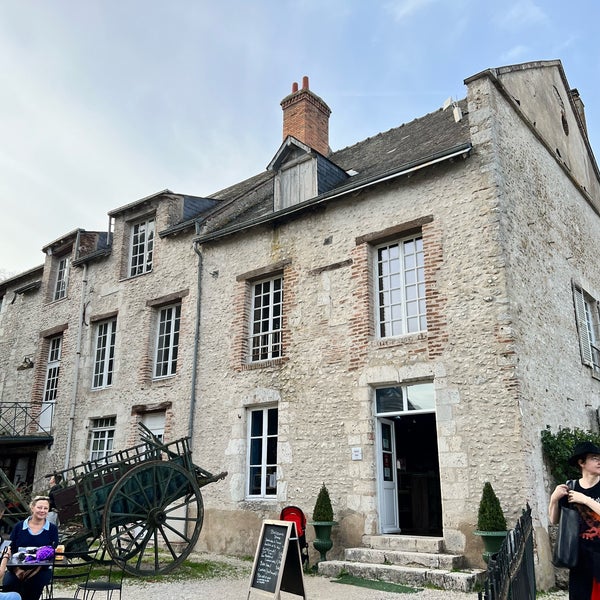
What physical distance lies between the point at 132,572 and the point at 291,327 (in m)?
4.40

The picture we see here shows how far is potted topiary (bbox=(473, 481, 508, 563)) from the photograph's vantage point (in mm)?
6551

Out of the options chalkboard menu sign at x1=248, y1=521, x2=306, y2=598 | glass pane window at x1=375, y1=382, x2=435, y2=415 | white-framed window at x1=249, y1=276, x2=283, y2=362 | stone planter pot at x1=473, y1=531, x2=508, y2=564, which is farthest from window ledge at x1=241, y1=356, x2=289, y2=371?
stone planter pot at x1=473, y1=531, x2=508, y2=564

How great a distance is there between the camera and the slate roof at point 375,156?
32.5ft

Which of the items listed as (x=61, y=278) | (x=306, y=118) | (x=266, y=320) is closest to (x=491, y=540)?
(x=266, y=320)

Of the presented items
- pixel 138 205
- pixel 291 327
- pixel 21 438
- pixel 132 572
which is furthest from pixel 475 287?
pixel 21 438

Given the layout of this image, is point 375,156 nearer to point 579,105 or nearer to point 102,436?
point 579,105

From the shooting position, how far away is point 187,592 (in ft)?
21.2

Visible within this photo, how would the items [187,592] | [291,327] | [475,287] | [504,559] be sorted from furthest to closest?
[291,327]
[475,287]
[187,592]
[504,559]

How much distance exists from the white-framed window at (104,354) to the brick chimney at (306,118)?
6283 mm

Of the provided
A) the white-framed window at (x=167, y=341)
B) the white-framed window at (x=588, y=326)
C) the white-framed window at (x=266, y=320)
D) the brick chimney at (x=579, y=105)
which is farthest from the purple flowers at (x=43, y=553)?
the brick chimney at (x=579, y=105)

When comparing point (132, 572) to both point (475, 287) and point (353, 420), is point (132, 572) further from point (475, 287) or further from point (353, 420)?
point (475, 287)

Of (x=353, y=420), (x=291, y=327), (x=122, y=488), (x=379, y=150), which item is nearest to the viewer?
(x=122, y=488)

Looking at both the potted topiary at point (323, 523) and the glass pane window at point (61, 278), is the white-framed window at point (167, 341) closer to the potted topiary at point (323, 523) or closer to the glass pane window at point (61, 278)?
the glass pane window at point (61, 278)

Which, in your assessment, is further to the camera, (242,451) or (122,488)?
(242,451)
